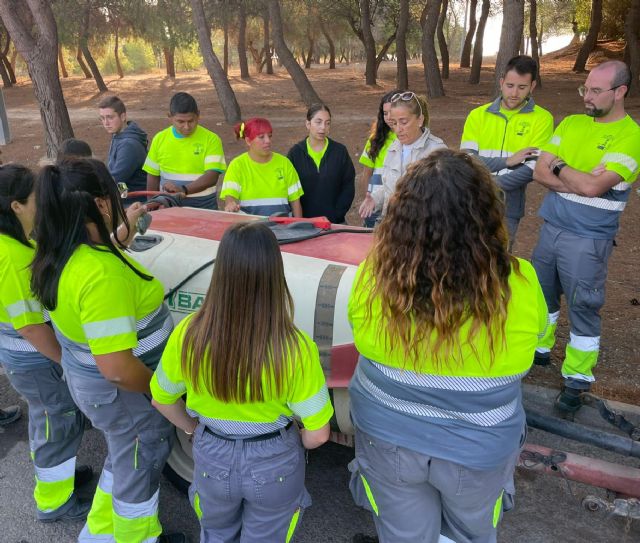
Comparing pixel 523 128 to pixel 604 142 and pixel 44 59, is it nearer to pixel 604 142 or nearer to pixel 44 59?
pixel 604 142

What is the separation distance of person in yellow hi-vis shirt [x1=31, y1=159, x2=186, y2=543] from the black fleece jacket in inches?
88.5

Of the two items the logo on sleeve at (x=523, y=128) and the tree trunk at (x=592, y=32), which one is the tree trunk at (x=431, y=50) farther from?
the logo on sleeve at (x=523, y=128)

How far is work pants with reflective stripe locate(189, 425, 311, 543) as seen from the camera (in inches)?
79.4

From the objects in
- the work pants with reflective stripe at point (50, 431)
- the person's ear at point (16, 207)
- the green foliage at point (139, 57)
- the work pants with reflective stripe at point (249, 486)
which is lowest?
the work pants with reflective stripe at point (50, 431)

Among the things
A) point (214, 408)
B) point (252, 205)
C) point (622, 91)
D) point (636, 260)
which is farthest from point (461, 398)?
point (636, 260)

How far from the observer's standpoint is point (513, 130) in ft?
13.5

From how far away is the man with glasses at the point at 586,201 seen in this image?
11.0ft

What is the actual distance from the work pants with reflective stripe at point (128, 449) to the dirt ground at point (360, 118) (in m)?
2.80

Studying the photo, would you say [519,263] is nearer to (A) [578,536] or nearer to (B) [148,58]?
(A) [578,536]

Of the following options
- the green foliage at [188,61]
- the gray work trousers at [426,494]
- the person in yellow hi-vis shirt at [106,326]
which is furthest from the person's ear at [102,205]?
the green foliage at [188,61]

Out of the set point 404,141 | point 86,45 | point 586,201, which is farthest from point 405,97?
point 86,45

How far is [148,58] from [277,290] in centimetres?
6279

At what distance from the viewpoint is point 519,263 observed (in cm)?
179

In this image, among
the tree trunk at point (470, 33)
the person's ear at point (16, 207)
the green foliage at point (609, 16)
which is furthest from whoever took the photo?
the green foliage at point (609, 16)
